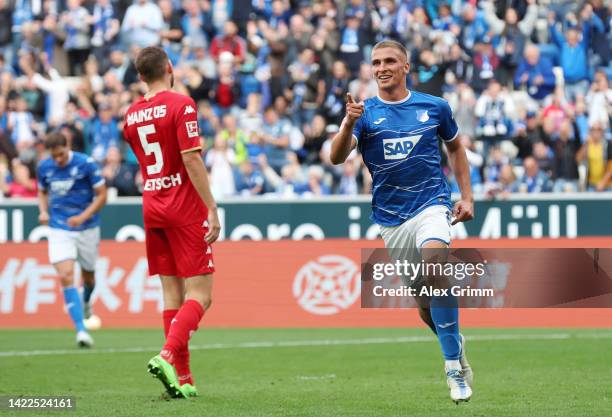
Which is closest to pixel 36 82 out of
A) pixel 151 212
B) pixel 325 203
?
pixel 325 203

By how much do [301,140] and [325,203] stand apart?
3.96 m

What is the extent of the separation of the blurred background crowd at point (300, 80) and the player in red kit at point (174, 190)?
11341 millimetres

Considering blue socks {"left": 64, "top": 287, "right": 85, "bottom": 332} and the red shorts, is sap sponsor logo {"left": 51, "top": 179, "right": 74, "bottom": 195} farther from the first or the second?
the red shorts

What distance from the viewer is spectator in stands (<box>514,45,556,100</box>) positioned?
23141 mm

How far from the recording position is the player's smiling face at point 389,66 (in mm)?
9016

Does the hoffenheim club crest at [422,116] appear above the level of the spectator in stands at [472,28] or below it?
Result: below

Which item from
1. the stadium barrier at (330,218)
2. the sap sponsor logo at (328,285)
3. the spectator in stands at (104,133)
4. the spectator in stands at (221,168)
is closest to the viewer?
the sap sponsor logo at (328,285)

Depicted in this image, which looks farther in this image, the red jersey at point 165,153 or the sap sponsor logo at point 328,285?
the sap sponsor logo at point 328,285

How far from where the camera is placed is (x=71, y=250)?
1536 centimetres

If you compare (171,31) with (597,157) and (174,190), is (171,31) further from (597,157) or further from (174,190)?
(174,190)

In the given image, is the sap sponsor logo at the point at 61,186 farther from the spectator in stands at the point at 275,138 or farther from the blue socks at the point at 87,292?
the spectator in stands at the point at 275,138

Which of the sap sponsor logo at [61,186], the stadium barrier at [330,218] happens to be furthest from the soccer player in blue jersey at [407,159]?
the stadium barrier at [330,218]

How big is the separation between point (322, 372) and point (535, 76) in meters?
12.7

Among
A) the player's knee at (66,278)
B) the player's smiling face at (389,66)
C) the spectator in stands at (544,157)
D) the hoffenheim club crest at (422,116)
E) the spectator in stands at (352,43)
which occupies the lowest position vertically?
the player's knee at (66,278)
